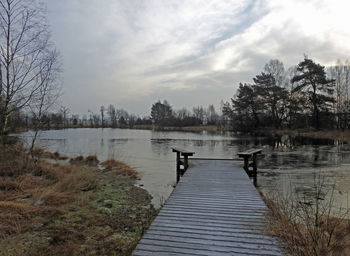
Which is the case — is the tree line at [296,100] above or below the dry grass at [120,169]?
above

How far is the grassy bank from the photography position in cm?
393

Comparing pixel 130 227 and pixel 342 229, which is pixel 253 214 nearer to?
pixel 342 229

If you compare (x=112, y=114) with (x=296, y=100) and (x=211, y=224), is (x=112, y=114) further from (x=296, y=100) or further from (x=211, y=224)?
(x=211, y=224)

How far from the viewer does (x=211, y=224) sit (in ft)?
11.8

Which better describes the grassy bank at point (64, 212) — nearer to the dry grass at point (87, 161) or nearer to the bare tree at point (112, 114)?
the dry grass at point (87, 161)

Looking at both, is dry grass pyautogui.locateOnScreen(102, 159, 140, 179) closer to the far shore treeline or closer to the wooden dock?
the wooden dock

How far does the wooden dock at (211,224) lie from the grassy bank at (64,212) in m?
0.86

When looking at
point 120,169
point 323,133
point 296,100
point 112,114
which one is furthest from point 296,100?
point 112,114

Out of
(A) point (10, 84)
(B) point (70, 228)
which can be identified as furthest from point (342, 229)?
(A) point (10, 84)

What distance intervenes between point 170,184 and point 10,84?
6.95m

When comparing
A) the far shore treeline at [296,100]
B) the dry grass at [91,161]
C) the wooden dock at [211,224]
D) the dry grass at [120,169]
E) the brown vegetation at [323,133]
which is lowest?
the dry grass at [120,169]

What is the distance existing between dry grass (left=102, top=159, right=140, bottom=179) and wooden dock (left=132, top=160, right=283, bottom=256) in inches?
223

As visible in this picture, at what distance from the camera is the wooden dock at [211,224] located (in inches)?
113

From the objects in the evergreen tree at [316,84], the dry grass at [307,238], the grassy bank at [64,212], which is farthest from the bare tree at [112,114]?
the dry grass at [307,238]
